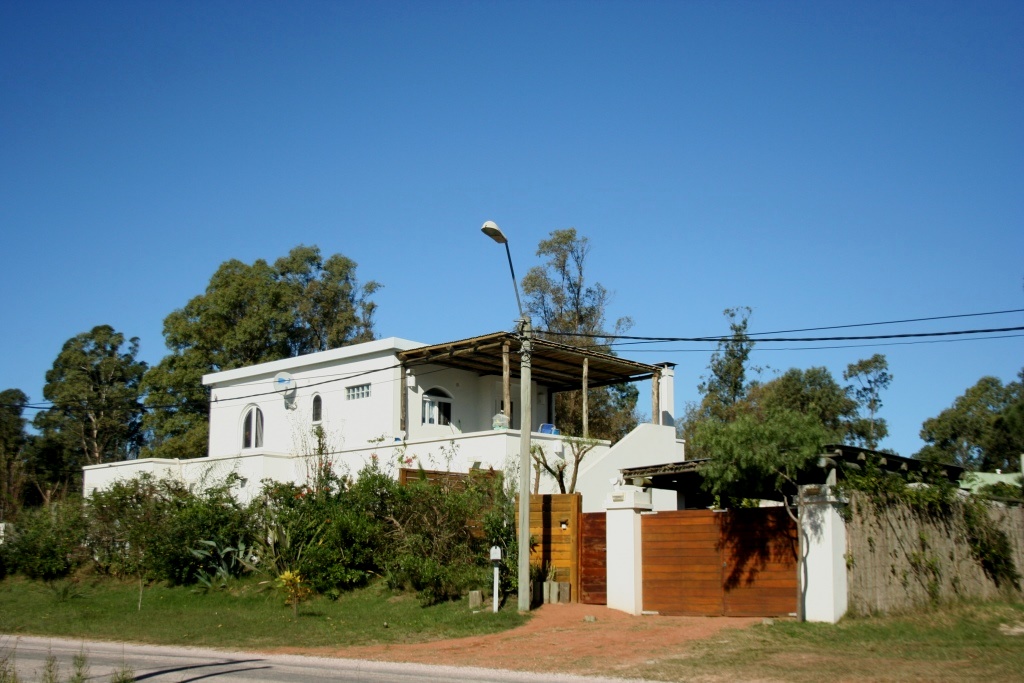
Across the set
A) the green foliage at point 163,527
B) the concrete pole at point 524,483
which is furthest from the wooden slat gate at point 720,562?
the green foliage at point 163,527

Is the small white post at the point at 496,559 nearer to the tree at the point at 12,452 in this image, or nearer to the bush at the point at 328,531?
the bush at the point at 328,531

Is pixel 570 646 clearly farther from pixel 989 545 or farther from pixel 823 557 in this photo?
pixel 989 545

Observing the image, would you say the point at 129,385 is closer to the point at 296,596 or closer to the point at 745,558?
the point at 296,596

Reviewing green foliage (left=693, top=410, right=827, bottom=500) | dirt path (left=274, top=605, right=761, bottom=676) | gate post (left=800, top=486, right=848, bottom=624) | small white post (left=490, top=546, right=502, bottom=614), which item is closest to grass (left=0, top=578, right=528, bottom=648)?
small white post (left=490, top=546, right=502, bottom=614)

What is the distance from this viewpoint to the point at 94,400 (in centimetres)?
5500

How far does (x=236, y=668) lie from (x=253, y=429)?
22151mm

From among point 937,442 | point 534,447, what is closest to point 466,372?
point 534,447

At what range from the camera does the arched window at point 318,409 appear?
3249cm

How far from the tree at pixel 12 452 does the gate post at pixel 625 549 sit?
20.9 metres

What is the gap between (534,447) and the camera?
2488 cm

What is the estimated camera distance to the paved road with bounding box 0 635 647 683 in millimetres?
12359

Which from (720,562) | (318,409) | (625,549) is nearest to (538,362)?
(318,409)

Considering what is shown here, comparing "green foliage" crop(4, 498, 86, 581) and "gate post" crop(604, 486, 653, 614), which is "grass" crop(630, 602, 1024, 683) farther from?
"green foliage" crop(4, 498, 86, 581)

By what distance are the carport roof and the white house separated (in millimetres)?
46
